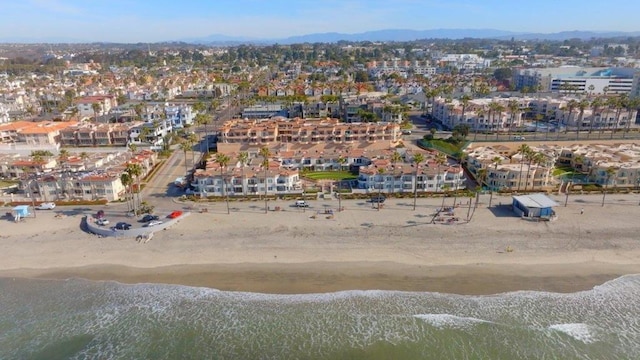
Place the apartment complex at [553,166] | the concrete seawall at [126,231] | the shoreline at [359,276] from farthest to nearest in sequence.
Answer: the apartment complex at [553,166] → the concrete seawall at [126,231] → the shoreline at [359,276]

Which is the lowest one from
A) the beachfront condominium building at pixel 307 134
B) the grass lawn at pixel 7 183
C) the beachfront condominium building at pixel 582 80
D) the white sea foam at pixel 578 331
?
the white sea foam at pixel 578 331

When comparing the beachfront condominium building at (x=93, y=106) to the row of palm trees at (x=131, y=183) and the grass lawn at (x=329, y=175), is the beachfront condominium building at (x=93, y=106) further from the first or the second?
the grass lawn at (x=329, y=175)

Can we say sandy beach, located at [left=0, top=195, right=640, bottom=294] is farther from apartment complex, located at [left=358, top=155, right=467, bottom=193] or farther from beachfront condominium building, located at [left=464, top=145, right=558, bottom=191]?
beachfront condominium building, located at [left=464, top=145, right=558, bottom=191]

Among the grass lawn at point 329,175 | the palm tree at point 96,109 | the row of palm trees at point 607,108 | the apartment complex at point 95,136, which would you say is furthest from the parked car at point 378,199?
the palm tree at point 96,109

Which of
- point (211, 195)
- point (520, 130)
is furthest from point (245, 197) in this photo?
point (520, 130)

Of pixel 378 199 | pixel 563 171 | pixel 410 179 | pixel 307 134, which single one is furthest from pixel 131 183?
pixel 563 171

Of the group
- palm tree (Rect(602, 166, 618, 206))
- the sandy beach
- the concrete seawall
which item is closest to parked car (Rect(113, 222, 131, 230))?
the concrete seawall

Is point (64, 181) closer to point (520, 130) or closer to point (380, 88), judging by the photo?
point (520, 130)
